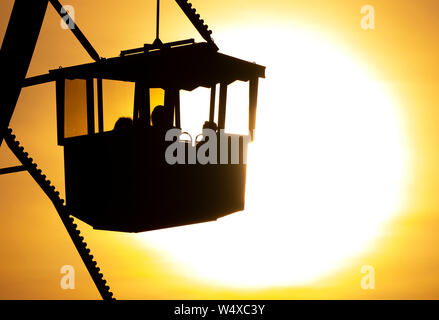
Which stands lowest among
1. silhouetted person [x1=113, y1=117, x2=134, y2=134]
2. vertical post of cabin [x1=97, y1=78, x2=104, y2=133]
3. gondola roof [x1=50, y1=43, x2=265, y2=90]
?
silhouetted person [x1=113, y1=117, x2=134, y2=134]

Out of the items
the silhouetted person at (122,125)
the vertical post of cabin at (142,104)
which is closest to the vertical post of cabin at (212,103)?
the vertical post of cabin at (142,104)

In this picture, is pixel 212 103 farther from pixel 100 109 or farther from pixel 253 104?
pixel 100 109

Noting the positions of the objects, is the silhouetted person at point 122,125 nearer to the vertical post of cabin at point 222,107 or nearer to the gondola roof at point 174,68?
the gondola roof at point 174,68

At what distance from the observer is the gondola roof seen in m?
10.1

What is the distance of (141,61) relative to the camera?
10.3 m

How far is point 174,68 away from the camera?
10.5m

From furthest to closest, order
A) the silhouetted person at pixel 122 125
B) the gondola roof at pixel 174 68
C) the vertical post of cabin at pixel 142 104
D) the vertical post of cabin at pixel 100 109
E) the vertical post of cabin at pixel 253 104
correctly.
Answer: the vertical post of cabin at pixel 253 104 → the vertical post of cabin at pixel 100 109 → the vertical post of cabin at pixel 142 104 → the silhouetted person at pixel 122 125 → the gondola roof at pixel 174 68

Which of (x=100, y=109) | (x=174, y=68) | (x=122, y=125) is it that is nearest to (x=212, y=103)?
(x=174, y=68)

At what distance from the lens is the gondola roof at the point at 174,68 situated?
399 inches

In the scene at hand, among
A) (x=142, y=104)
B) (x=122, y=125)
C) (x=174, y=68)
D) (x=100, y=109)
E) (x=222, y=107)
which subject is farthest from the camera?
(x=222, y=107)

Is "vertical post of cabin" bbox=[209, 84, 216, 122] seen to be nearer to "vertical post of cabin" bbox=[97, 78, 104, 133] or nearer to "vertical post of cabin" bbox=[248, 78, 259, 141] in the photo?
"vertical post of cabin" bbox=[248, 78, 259, 141]

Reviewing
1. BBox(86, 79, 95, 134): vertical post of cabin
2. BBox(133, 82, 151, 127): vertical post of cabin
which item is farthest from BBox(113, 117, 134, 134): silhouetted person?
BBox(86, 79, 95, 134): vertical post of cabin

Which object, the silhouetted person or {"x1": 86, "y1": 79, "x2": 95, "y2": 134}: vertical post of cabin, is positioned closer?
the silhouetted person
